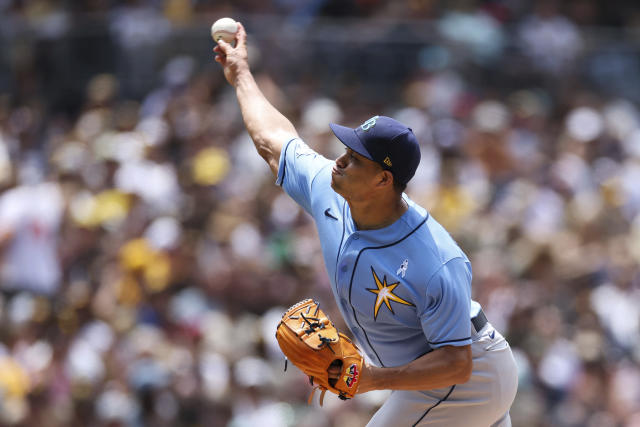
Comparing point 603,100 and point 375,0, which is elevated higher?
point 375,0

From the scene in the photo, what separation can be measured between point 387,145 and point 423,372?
3.17ft

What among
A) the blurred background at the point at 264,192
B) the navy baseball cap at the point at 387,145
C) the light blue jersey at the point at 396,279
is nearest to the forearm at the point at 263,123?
the light blue jersey at the point at 396,279

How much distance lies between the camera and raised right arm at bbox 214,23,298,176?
491cm

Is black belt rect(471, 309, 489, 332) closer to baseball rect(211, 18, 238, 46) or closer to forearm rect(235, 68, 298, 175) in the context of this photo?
forearm rect(235, 68, 298, 175)

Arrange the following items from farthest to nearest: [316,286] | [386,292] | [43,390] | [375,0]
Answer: [375,0]
[316,286]
[43,390]
[386,292]

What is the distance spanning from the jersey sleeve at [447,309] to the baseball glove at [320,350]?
1.10 ft

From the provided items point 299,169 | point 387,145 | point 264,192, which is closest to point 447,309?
point 387,145

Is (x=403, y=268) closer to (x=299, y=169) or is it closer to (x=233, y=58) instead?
(x=299, y=169)

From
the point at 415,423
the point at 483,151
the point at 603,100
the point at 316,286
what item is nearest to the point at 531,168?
the point at 483,151

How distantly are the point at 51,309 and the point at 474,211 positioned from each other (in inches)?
160

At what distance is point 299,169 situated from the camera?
477 centimetres

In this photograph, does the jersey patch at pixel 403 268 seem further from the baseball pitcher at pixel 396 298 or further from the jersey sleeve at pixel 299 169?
the jersey sleeve at pixel 299 169

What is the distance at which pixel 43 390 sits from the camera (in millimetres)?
8219

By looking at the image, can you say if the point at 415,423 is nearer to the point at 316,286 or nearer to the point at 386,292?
the point at 386,292
